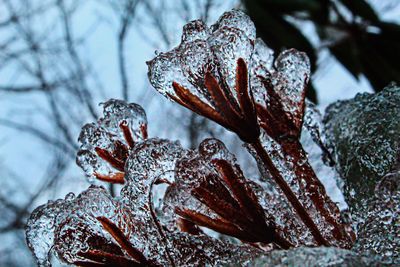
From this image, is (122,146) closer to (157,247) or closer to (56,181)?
(157,247)

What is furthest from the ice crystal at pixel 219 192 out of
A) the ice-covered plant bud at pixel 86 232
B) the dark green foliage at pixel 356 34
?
the dark green foliage at pixel 356 34

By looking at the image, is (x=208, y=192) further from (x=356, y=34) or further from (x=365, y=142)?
(x=356, y=34)

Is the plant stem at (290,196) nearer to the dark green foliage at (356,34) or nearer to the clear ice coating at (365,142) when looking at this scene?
the clear ice coating at (365,142)

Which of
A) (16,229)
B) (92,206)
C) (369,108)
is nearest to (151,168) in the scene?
(92,206)

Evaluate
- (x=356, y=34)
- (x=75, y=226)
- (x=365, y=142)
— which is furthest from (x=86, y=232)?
(x=356, y=34)

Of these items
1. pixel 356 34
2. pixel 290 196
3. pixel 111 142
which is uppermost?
pixel 356 34

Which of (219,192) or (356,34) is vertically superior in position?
(356,34)

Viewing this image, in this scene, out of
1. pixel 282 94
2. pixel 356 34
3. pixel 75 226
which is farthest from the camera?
pixel 356 34

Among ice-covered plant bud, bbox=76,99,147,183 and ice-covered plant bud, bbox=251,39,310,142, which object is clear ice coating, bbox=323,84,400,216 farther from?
ice-covered plant bud, bbox=76,99,147,183
